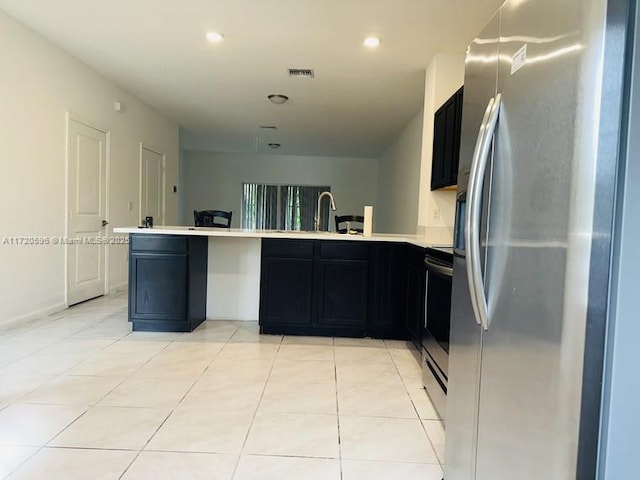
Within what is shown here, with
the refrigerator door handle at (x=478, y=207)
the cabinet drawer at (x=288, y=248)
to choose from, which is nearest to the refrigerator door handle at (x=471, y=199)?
the refrigerator door handle at (x=478, y=207)

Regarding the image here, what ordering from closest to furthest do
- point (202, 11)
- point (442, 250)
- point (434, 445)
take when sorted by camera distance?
point (434, 445), point (442, 250), point (202, 11)

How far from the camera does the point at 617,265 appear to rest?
74cm

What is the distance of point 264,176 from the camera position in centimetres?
966

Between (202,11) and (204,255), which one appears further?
(204,255)

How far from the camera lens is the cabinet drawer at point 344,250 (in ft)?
11.1

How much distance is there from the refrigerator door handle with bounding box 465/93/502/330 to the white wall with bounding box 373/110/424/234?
14.2ft

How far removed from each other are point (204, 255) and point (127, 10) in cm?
206

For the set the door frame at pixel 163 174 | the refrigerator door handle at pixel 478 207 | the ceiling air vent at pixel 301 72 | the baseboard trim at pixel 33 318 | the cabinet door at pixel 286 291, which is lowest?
the baseboard trim at pixel 33 318

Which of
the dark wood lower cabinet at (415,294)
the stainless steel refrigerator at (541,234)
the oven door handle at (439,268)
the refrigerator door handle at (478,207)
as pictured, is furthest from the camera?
the dark wood lower cabinet at (415,294)

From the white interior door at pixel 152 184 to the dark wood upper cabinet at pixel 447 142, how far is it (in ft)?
13.7

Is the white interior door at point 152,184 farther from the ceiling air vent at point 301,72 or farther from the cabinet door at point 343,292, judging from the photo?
the cabinet door at point 343,292

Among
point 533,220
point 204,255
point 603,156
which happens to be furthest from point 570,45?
Answer: point 204,255

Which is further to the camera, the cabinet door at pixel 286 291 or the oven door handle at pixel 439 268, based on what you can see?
the cabinet door at pixel 286 291

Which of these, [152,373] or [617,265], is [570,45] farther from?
[152,373]
